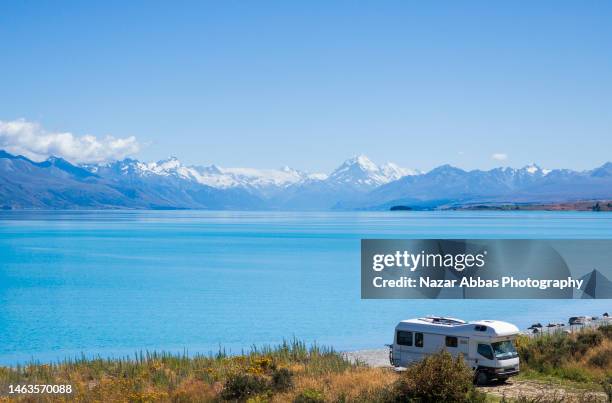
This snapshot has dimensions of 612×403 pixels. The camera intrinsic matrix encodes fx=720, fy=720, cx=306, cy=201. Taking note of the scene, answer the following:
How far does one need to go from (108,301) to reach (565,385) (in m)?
51.5

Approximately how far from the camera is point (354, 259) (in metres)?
106

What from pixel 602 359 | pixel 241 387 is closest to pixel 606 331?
pixel 602 359

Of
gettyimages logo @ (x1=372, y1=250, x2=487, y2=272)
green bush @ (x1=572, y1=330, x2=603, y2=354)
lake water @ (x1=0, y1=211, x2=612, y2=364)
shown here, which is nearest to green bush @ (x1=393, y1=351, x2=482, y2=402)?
green bush @ (x1=572, y1=330, x2=603, y2=354)

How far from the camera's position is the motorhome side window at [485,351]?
23234mm

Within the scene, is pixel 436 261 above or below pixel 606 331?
below

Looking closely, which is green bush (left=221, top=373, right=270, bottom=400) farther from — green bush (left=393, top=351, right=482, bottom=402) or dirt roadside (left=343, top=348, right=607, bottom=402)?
dirt roadside (left=343, top=348, right=607, bottom=402)

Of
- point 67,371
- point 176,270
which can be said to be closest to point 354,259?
point 176,270

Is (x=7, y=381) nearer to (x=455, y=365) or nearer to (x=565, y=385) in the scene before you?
(x=455, y=365)

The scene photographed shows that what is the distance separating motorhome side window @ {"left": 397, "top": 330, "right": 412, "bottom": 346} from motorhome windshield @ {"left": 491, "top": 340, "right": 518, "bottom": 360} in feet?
10.8

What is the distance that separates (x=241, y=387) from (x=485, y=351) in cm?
823

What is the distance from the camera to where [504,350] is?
23609 millimetres

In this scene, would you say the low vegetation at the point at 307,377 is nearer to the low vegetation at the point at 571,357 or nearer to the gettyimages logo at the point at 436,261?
the low vegetation at the point at 571,357

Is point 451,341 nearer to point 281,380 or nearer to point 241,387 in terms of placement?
point 281,380

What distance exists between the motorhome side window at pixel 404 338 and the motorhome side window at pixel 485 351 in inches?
114
